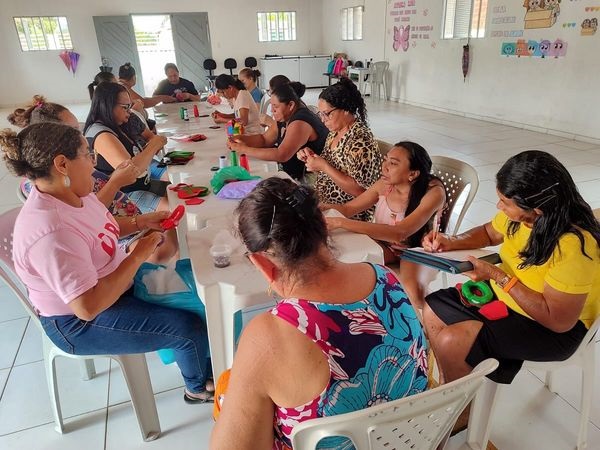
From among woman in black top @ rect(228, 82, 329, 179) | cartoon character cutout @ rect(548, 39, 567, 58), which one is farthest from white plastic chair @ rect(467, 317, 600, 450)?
cartoon character cutout @ rect(548, 39, 567, 58)

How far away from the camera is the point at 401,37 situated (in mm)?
8883

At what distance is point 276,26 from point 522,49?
7.94 metres

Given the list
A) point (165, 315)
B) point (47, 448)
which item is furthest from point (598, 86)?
point (47, 448)

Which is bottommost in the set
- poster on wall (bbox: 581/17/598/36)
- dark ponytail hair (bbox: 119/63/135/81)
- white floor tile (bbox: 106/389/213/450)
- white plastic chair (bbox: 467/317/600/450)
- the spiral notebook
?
white floor tile (bbox: 106/389/213/450)

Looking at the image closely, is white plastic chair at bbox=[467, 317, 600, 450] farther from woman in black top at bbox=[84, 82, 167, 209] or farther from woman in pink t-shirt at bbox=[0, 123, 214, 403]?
woman in black top at bbox=[84, 82, 167, 209]

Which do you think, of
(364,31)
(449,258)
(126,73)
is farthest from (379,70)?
(449,258)

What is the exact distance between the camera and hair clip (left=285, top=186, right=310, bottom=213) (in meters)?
0.82

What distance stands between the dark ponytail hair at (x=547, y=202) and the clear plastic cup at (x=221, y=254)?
2.90 ft

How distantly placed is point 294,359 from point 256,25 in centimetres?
1270

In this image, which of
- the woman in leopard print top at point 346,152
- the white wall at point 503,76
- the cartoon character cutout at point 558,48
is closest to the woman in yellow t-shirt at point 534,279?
the woman in leopard print top at point 346,152

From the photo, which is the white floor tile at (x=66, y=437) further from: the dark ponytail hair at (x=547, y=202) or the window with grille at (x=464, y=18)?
the window with grille at (x=464, y=18)

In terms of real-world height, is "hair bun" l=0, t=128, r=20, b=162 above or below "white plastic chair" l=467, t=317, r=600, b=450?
above

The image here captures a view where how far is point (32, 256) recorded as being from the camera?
116 centimetres

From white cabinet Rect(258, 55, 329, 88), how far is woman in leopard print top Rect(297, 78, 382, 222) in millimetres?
10008
